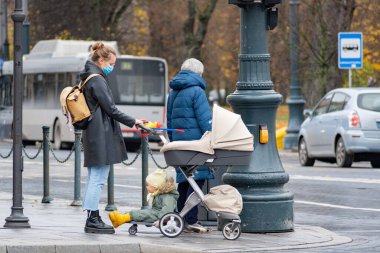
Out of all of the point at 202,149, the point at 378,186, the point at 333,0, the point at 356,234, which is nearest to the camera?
the point at 202,149

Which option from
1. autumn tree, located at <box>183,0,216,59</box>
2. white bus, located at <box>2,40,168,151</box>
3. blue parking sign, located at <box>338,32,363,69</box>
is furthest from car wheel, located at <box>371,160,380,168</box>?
autumn tree, located at <box>183,0,216,59</box>

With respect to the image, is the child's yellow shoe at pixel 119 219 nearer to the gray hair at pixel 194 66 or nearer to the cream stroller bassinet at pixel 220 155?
the cream stroller bassinet at pixel 220 155

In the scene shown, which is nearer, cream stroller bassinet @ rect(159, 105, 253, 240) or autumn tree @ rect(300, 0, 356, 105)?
cream stroller bassinet @ rect(159, 105, 253, 240)

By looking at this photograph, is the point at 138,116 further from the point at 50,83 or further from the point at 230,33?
the point at 230,33

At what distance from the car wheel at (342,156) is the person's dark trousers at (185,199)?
41.5ft

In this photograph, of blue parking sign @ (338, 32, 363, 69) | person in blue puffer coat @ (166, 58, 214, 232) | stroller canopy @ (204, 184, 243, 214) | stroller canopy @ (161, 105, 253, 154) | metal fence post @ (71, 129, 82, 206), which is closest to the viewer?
stroller canopy @ (161, 105, 253, 154)

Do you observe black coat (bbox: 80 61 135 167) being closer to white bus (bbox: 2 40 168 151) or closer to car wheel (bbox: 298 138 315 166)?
car wheel (bbox: 298 138 315 166)

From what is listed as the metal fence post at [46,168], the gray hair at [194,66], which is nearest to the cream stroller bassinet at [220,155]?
the gray hair at [194,66]

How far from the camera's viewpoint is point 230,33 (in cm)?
7569

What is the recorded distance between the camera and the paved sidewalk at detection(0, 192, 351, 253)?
11172 mm

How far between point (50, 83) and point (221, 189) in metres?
30.2

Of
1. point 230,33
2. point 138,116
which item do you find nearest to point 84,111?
point 138,116

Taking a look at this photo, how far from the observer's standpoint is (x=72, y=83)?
133 feet

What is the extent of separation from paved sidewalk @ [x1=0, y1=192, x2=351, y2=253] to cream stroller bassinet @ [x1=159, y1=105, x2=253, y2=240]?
14 cm
